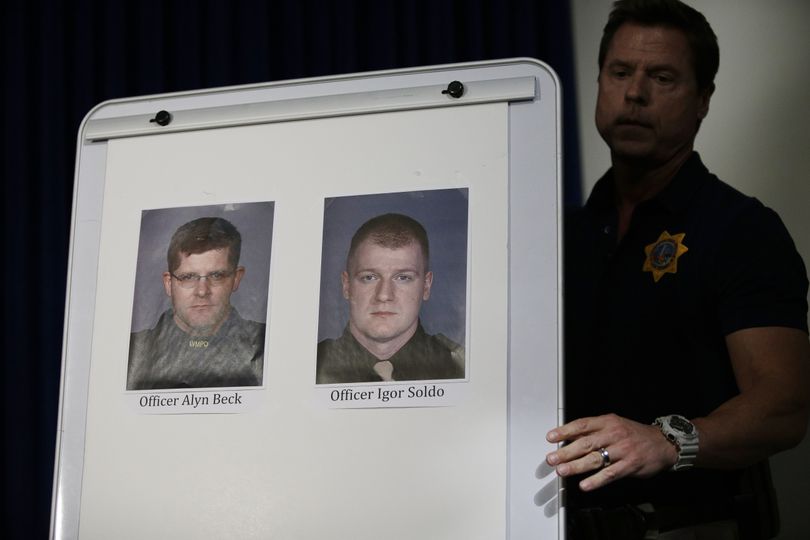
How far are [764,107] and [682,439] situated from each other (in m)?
1.13

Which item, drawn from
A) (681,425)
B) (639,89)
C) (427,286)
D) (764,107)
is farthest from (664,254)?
(764,107)

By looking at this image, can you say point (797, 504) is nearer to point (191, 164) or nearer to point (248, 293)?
point (248, 293)

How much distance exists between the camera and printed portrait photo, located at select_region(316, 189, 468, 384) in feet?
4.25

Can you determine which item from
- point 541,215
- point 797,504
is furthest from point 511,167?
point 797,504

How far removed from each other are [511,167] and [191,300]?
49 cm

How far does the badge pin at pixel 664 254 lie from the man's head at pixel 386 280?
1.60ft

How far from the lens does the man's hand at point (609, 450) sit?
3.97 ft

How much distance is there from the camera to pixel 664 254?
1628 millimetres

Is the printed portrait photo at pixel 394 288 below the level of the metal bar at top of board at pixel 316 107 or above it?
below

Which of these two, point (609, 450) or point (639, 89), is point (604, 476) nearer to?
point (609, 450)

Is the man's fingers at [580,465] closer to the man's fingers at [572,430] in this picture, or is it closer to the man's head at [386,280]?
the man's fingers at [572,430]

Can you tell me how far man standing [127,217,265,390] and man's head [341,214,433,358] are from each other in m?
0.15

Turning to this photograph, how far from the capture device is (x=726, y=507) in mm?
1559
